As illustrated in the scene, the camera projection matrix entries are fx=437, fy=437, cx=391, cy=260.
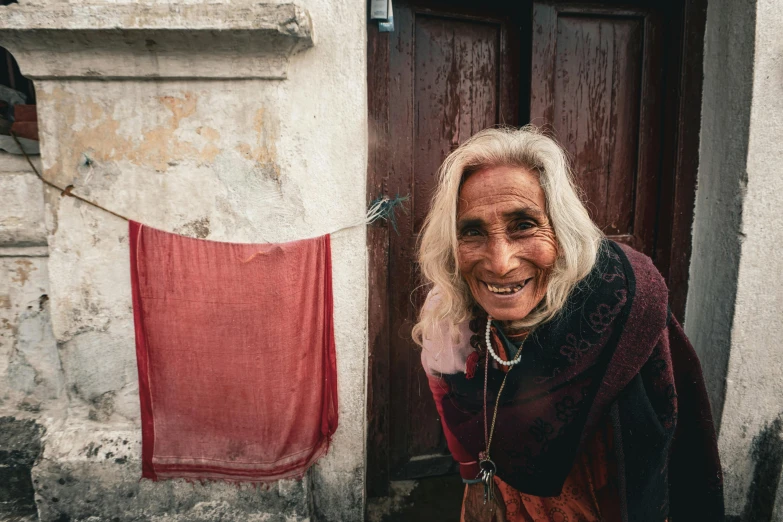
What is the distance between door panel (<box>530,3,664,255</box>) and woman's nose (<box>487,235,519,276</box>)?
1220mm

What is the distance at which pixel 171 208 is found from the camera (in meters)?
1.96

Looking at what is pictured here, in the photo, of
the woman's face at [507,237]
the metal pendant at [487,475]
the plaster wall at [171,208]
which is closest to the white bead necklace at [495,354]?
the woman's face at [507,237]

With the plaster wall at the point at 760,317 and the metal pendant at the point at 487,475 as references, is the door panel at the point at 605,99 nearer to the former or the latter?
the plaster wall at the point at 760,317

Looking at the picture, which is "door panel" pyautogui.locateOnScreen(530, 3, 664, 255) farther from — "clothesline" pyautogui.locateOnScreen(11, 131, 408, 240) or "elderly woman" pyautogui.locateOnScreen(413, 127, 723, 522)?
"elderly woman" pyautogui.locateOnScreen(413, 127, 723, 522)

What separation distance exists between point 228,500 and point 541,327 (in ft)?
5.61

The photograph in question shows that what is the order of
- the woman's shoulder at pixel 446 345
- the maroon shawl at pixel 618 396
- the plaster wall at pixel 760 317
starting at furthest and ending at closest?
1. the plaster wall at pixel 760 317
2. the woman's shoulder at pixel 446 345
3. the maroon shawl at pixel 618 396

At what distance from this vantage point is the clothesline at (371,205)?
1.96 m

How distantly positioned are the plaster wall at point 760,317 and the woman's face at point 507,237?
57.5 inches

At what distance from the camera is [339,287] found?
2057 mm

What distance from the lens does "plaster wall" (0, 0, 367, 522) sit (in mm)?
1911

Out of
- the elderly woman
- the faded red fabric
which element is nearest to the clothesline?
the faded red fabric

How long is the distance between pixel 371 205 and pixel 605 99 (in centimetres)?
139

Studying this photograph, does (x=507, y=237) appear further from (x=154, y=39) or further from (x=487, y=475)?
(x=154, y=39)

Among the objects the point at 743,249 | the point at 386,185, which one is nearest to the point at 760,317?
the point at 743,249
